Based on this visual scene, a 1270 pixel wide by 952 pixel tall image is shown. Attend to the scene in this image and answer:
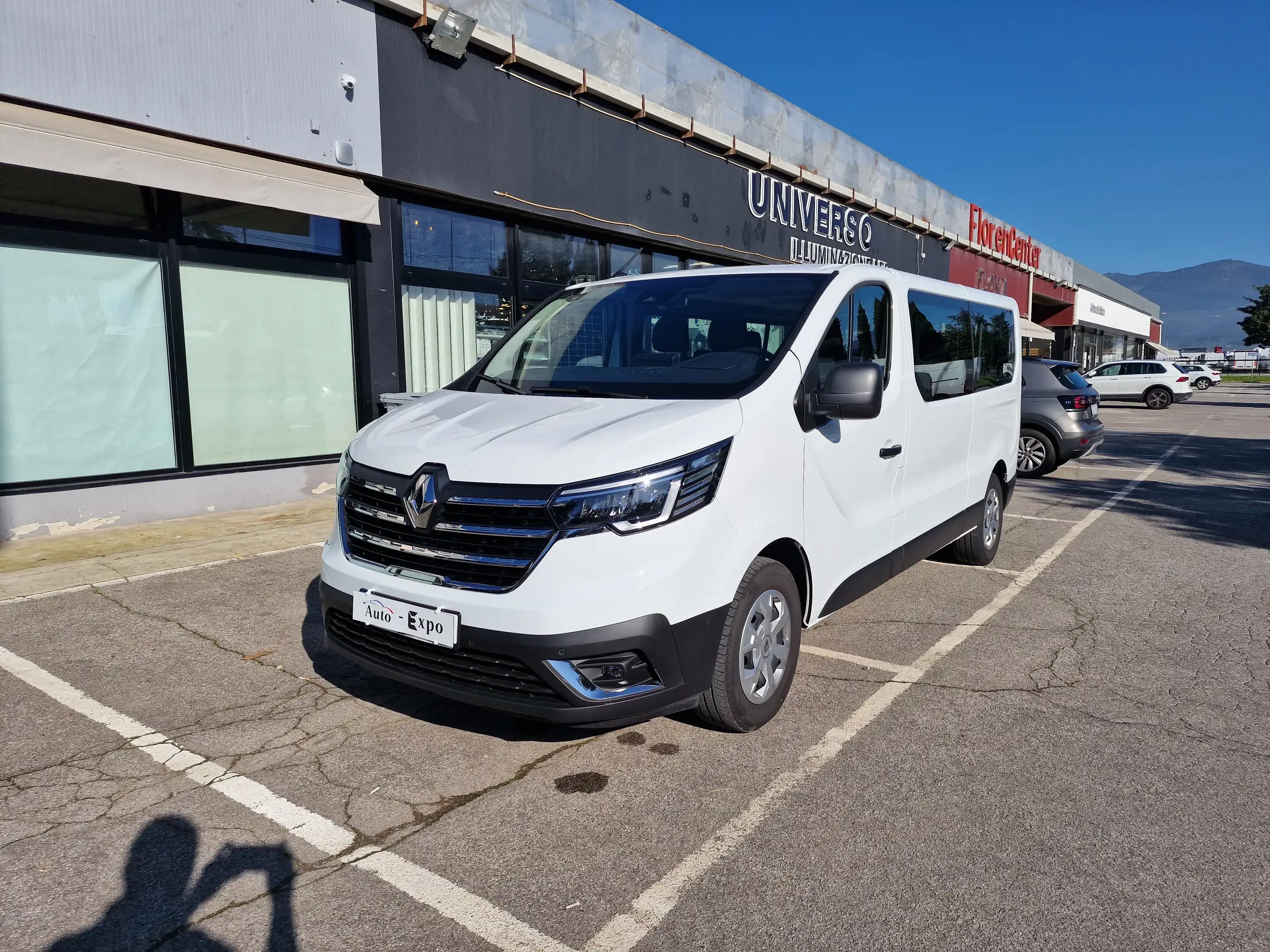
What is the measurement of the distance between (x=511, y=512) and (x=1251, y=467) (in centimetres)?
1343

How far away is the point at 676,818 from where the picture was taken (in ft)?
9.61

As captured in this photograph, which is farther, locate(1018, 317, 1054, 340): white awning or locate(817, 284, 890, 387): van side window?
locate(1018, 317, 1054, 340): white awning

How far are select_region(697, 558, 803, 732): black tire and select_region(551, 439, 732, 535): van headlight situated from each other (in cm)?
47

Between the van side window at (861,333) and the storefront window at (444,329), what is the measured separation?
20.5 feet

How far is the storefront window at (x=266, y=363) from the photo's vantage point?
810cm

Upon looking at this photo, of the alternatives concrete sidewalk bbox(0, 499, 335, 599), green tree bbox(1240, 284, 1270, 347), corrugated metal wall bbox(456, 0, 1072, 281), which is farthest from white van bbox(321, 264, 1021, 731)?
green tree bbox(1240, 284, 1270, 347)

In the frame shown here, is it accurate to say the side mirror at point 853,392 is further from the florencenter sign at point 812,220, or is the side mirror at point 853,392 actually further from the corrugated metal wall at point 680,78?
the florencenter sign at point 812,220

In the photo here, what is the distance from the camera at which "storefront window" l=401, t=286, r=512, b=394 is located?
394 inches

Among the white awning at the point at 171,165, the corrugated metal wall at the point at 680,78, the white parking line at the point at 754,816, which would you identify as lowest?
the white parking line at the point at 754,816

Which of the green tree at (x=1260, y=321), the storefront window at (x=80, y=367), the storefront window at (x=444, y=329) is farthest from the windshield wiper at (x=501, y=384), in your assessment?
the green tree at (x=1260, y=321)

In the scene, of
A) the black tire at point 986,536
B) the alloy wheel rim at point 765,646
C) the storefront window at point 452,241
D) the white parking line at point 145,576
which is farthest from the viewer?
the storefront window at point 452,241

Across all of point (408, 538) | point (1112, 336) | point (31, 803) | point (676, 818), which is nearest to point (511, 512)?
point (408, 538)

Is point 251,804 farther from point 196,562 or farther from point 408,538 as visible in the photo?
point 196,562

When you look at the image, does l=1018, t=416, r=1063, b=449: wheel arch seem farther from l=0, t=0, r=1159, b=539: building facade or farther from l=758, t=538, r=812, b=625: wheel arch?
l=758, t=538, r=812, b=625: wheel arch
